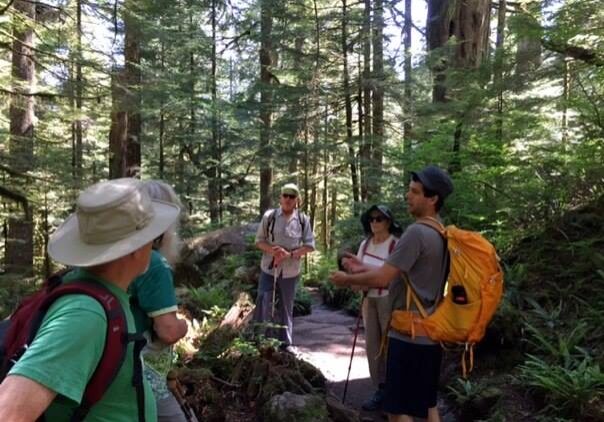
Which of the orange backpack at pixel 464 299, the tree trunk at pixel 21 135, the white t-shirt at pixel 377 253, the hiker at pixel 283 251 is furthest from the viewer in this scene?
the tree trunk at pixel 21 135

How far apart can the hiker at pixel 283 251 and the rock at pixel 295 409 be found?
1640 millimetres

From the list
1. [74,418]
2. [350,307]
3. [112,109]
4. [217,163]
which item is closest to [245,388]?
[74,418]

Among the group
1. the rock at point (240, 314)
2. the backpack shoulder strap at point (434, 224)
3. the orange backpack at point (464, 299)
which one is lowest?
the rock at point (240, 314)

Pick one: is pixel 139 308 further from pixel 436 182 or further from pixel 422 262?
pixel 436 182

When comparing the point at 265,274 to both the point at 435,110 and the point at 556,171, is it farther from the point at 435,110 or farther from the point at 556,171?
the point at 435,110

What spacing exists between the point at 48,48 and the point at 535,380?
30.0ft

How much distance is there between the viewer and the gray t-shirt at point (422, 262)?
130 inches

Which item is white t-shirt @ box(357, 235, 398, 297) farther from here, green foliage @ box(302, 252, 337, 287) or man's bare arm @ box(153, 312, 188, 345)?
green foliage @ box(302, 252, 337, 287)

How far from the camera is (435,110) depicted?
10.1 m

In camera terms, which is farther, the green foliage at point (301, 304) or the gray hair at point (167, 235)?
the green foliage at point (301, 304)

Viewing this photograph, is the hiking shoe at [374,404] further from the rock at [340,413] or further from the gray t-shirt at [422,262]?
the gray t-shirt at [422,262]

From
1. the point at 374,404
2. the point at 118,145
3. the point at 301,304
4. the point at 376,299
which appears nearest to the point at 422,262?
the point at 376,299

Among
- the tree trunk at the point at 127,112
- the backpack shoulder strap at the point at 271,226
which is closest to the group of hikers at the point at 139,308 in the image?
the backpack shoulder strap at the point at 271,226

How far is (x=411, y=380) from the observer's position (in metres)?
3.38
